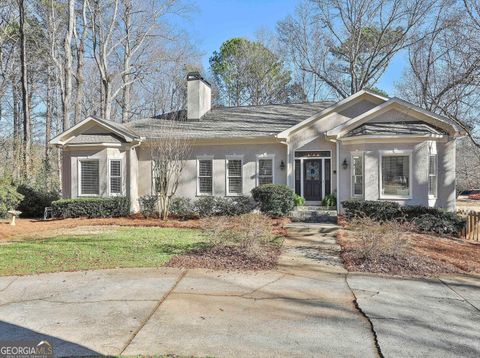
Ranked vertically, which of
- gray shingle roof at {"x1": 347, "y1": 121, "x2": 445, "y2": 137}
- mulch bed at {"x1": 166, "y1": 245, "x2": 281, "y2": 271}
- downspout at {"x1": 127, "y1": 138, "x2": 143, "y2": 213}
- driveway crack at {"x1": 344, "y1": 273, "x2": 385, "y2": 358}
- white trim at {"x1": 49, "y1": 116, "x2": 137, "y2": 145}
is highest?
white trim at {"x1": 49, "y1": 116, "x2": 137, "y2": 145}

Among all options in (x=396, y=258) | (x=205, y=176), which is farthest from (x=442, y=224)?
(x=205, y=176)

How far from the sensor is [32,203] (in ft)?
59.4

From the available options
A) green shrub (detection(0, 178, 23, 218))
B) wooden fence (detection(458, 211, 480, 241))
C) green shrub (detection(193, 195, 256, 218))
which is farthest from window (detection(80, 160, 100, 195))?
wooden fence (detection(458, 211, 480, 241))

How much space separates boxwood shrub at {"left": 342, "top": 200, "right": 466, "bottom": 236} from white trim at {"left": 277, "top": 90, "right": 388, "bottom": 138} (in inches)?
172

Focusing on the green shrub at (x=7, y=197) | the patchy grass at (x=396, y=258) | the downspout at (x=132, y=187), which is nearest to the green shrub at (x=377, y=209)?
the patchy grass at (x=396, y=258)

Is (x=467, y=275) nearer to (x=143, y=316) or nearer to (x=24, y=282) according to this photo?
(x=143, y=316)

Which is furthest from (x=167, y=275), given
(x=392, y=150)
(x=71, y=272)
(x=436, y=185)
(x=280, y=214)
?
(x=436, y=185)

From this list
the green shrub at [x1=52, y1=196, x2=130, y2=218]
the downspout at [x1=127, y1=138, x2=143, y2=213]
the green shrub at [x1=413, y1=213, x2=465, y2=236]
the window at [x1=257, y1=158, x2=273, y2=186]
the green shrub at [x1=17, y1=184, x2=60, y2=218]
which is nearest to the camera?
the green shrub at [x1=413, y1=213, x2=465, y2=236]

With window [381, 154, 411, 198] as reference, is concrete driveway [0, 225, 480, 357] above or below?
below

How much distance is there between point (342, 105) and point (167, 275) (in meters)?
12.1

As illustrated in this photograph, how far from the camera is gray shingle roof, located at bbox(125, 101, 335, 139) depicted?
17125 millimetres

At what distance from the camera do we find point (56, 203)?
16.1 meters

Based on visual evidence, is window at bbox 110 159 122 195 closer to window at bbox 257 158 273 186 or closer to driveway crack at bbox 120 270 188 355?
window at bbox 257 158 273 186

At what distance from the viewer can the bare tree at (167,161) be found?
1593 cm
